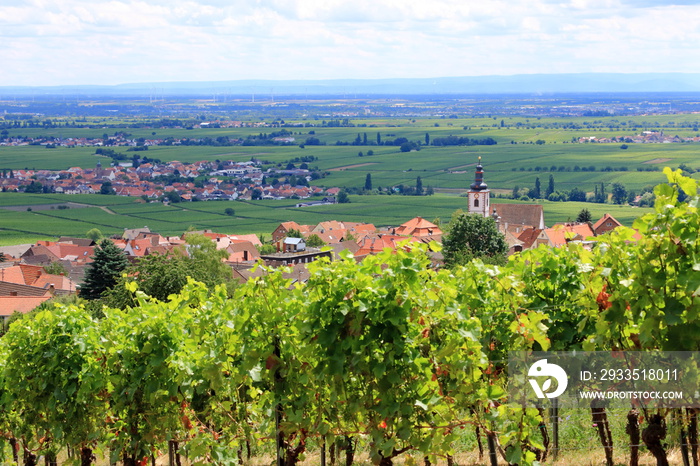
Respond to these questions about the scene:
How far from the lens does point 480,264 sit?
9.44m

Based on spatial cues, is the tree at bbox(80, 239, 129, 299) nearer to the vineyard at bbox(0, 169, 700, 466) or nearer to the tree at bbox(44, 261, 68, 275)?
the tree at bbox(44, 261, 68, 275)

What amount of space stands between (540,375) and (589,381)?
0.84 meters

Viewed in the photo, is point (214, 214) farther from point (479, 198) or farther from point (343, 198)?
point (479, 198)

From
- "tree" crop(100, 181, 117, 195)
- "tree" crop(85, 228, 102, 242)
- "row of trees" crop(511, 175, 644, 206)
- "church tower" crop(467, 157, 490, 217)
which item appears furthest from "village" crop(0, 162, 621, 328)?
"tree" crop(100, 181, 117, 195)

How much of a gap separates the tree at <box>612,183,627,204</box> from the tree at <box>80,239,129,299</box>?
321ft

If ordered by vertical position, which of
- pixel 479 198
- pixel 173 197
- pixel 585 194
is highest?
pixel 479 198

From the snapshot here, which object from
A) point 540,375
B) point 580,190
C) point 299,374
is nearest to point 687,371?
point 540,375

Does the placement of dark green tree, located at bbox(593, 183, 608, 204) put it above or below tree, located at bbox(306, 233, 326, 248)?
below

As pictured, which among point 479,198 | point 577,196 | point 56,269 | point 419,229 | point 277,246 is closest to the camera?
point 56,269

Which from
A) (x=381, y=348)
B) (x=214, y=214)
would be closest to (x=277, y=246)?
(x=214, y=214)

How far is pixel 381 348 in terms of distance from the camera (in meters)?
8.33

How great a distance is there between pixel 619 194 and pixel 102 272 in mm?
102769

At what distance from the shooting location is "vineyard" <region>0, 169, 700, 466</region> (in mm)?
7520

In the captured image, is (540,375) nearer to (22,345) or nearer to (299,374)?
(299,374)
